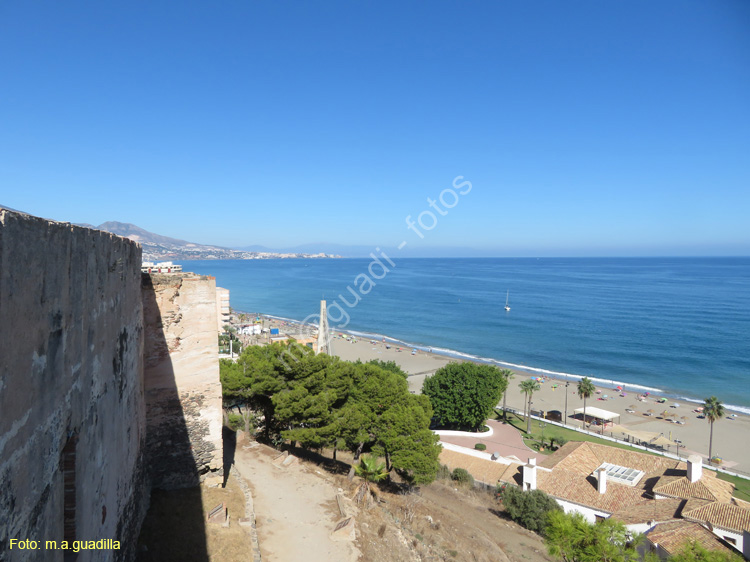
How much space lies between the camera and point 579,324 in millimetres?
68688

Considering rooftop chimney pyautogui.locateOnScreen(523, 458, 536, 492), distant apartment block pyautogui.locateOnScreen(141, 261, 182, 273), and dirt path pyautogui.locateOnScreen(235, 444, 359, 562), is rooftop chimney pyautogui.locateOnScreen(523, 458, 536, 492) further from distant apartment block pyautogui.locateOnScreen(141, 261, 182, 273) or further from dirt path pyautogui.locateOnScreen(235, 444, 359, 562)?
distant apartment block pyautogui.locateOnScreen(141, 261, 182, 273)

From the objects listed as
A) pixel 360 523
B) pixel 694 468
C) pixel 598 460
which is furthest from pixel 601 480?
pixel 360 523

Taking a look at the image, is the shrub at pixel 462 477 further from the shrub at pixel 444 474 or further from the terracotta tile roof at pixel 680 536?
the terracotta tile roof at pixel 680 536

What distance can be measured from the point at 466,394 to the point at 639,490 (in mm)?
11587

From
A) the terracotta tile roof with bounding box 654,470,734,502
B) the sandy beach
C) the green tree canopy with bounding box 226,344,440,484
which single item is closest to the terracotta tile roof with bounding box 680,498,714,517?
the terracotta tile roof with bounding box 654,470,734,502

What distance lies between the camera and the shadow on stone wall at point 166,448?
8.96 metres

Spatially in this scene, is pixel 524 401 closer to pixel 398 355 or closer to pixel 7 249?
pixel 398 355

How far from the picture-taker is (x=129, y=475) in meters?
6.87

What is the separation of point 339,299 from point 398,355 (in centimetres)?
4605

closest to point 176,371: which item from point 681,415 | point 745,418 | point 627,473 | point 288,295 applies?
point 627,473

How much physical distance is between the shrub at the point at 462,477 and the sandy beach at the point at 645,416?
51.0 ft

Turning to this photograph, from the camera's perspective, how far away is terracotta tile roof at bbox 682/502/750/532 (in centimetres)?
1568

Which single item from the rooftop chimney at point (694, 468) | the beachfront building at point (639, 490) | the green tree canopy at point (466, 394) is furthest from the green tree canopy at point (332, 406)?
the green tree canopy at point (466, 394)

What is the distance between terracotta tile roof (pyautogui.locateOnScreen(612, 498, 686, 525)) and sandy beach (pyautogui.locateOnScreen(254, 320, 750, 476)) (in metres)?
12.2
